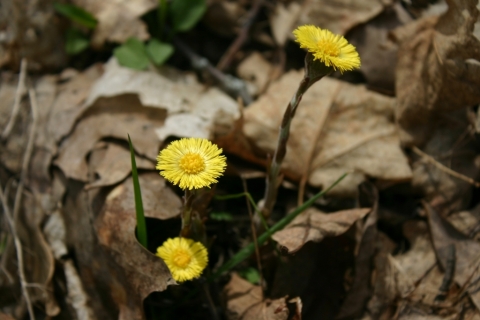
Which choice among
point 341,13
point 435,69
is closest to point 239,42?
point 341,13

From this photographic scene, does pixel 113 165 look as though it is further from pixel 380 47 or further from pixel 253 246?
pixel 380 47

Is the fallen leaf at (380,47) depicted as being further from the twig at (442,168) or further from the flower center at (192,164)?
the flower center at (192,164)

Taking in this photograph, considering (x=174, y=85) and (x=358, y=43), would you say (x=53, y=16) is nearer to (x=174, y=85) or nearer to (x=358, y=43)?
(x=174, y=85)

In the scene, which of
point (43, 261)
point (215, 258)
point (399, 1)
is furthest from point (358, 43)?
point (43, 261)

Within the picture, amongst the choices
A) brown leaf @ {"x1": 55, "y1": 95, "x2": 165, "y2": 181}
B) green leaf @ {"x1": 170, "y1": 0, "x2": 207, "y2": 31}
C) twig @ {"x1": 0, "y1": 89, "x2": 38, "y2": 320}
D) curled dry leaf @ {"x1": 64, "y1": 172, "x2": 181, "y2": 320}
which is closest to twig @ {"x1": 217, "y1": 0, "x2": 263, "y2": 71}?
green leaf @ {"x1": 170, "y1": 0, "x2": 207, "y2": 31}

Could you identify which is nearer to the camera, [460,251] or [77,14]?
[460,251]

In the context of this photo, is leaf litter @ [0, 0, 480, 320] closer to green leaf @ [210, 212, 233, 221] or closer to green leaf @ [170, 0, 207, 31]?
green leaf @ [210, 212, 233, 221]
